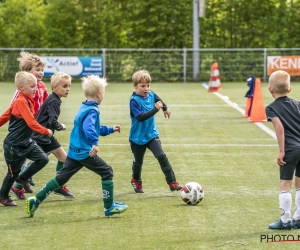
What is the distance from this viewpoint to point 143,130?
910cm

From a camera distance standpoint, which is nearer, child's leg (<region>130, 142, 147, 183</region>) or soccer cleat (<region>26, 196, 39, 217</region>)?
soccer cleat (<region>26, 196, 39, 217</region>)

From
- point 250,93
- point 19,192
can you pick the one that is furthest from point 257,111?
point 19,192

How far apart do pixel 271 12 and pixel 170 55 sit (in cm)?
684

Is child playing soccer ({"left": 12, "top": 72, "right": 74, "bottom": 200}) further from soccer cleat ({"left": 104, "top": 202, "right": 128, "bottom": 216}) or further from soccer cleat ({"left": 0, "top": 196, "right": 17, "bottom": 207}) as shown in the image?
soccer cleat ({"left": 104, "top": 202, "right": 128, "bottom": 216})

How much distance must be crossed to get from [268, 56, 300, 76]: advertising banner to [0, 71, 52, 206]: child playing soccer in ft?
89.7

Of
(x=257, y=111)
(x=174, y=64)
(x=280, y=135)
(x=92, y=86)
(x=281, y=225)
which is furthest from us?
(x=174, y=64)

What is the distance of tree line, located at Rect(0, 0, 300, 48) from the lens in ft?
129

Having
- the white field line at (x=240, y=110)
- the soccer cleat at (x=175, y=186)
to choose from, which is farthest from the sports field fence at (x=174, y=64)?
the soccer cleat at (x=175, y=186)

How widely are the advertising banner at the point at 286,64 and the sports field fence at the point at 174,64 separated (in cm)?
40

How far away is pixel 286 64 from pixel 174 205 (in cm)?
2729

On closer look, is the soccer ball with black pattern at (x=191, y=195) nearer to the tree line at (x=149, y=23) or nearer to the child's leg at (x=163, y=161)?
the child's leg at (x=163, y=161)

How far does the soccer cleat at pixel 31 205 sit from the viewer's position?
760cm

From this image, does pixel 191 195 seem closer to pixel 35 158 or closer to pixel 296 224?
pixel 296 224

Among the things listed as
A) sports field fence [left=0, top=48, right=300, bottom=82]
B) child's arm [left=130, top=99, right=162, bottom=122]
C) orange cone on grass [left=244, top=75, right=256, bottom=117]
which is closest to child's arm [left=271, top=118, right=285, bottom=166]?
child's arm [left=130, top=99, right=162, bottom=122]
